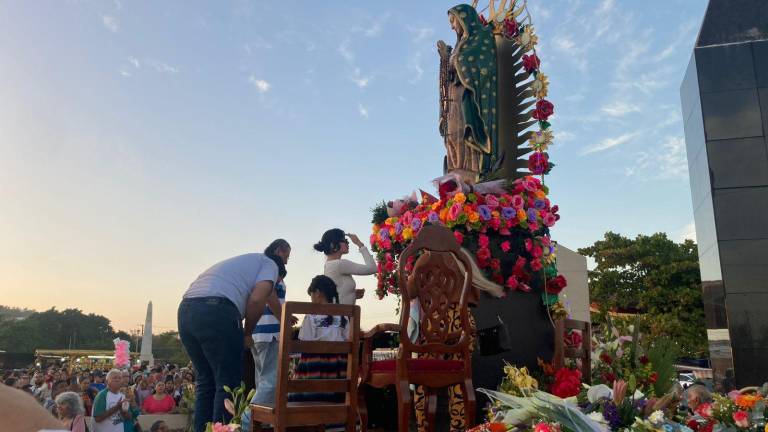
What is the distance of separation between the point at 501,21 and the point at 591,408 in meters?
7.07

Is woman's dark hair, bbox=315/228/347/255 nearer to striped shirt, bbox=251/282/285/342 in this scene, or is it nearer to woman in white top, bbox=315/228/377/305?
woman in white top, bbox=315/228/377/305

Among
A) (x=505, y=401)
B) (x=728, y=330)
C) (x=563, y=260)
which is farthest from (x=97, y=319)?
(x=505, y=401)

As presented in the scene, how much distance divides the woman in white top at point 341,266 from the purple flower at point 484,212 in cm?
129

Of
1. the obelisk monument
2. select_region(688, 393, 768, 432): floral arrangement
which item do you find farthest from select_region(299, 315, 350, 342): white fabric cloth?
the obelisk monument

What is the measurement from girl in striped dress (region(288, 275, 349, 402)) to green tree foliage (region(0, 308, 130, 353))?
6306cm

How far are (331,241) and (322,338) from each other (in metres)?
1.51

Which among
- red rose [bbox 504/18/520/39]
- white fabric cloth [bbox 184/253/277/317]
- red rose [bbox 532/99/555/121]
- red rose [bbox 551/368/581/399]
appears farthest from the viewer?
red rose [bbox 504/18/520/39]

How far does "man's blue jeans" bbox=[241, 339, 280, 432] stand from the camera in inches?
134

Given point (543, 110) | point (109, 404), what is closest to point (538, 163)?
point (543, 110)

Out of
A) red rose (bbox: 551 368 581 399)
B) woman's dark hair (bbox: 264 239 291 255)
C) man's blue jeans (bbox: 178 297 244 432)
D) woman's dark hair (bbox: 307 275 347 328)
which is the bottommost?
red rose (bbox: 551 368 581 399)

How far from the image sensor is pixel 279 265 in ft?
13.6

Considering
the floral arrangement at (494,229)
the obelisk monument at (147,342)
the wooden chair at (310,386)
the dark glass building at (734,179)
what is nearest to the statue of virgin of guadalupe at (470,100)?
the floral arrangement at (494,229)

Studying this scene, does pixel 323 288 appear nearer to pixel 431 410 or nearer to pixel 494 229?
pixel 431 410

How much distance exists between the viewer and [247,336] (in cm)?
384
